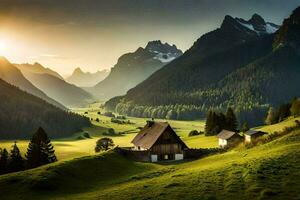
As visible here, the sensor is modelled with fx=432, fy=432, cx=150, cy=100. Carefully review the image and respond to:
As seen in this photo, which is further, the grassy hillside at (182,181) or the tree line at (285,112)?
the tree line at (285,112)

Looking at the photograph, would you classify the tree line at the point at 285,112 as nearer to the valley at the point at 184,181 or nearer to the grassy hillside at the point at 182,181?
the valley at the point at 184,181

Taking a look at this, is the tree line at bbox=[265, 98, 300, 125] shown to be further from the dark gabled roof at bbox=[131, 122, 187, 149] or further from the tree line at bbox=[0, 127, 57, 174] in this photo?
the tree line at bbox=[0, 127, 57, 174]

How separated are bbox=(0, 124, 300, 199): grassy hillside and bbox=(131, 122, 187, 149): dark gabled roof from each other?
115ft

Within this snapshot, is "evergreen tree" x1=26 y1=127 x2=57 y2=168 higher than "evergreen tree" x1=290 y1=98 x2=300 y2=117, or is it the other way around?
"evergreen tree" x1=290 y1=98 x2=300 y2=117

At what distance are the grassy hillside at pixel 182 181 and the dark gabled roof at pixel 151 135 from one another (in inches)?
1381

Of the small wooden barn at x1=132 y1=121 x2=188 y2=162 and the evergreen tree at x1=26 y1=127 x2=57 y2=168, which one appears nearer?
the evergreen tree at x1=26 y1=127 x2=57 y2=168

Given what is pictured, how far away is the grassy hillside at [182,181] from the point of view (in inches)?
1715

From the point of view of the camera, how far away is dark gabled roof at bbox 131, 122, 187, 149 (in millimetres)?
104812

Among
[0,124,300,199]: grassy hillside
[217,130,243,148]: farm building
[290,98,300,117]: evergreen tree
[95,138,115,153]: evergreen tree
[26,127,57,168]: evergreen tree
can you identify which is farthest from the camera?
[95,138,115,153]: evergreen tree

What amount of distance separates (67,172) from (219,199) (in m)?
29.2

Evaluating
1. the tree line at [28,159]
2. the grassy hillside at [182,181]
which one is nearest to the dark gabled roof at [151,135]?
the tree line at [28,159]

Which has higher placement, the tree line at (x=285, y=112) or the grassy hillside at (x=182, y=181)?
the tree line at (x=285, y=112)

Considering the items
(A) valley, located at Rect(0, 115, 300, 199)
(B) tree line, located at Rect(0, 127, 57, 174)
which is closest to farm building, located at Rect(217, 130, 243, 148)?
(B) tree line, located at Rect(0, 127, 57, 174)

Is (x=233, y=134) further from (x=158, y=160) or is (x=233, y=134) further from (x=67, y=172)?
(x=67, y=172)
